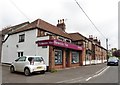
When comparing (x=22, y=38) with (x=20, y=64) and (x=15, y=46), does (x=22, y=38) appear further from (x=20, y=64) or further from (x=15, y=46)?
(x=20, y=64)

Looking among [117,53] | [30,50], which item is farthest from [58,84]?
[117,53]

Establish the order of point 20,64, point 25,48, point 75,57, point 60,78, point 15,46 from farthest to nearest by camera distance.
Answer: point 75,57, point 15,46, point 25,48, point 20,64, point 60,78

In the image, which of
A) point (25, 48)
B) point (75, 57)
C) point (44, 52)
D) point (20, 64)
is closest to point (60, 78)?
point (20, 64)

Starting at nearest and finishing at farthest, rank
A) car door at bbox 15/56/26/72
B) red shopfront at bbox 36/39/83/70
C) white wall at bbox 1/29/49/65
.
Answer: car door at bbox 15/56/26/72, red shopfront at bbox 36/39/83/70, white wall at bbox 1/29/49/65

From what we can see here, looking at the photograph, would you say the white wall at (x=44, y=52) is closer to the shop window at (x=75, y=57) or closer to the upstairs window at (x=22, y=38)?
the upstairs window at (x=22, y=38)

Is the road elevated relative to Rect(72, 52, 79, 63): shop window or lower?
lower

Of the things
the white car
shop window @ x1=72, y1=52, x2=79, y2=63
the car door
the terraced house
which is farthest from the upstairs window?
shop window @ x1=72, y1=52, x2=79, y2=63

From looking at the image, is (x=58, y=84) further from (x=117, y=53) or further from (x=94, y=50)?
(x=117, y=53)

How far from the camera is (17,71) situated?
55.4ft

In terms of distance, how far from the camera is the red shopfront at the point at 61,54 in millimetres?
20047

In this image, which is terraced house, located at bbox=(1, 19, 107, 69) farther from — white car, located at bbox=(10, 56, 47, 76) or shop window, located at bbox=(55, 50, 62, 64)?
white car, located at bbox=(10, 56, 47, 76)

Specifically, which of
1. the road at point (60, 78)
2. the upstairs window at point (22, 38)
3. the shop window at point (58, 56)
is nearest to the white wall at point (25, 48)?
the upstairs window at point (22, 38)

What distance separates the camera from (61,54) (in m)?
23.6

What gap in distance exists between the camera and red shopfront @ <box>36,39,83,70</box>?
20.0 metres
